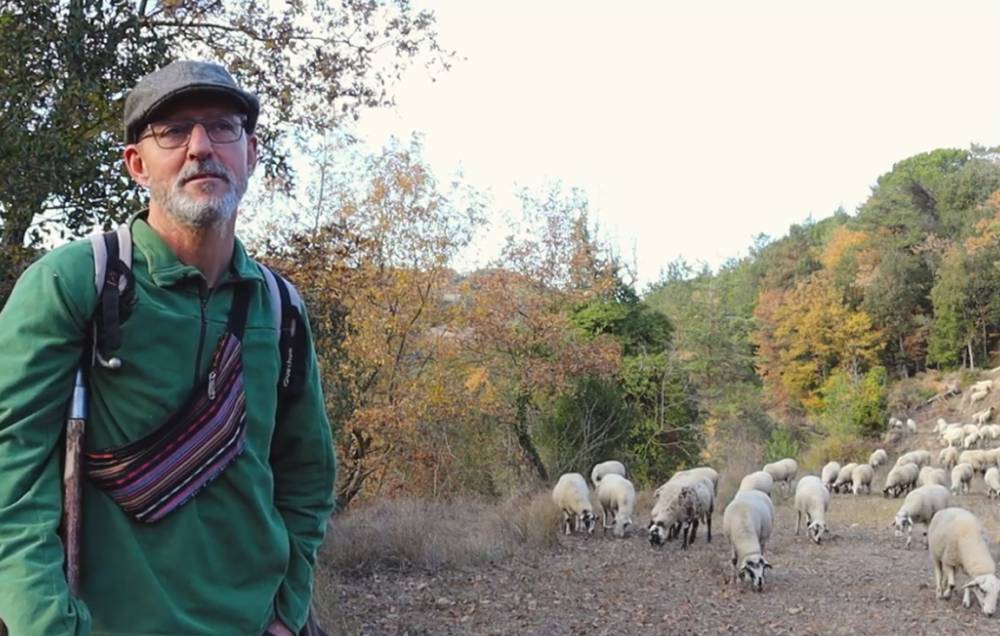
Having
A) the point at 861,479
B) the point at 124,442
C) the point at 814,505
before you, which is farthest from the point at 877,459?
the point at 124,442

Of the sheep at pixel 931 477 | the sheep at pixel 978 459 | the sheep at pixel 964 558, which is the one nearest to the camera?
the sheep at pixel 964 558

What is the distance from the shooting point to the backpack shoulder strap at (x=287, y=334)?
2.17 m

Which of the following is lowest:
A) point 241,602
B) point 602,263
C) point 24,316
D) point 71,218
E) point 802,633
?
point 802,633

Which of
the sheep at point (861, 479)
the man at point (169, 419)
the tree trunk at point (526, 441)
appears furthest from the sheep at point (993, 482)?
the man at point (169, 419)

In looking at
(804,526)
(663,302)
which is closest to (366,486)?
(804,526)

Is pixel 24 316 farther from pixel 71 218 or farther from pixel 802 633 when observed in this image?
pixel 802 633

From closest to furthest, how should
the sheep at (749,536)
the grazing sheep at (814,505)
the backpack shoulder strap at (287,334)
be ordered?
the backpack shoulder strap at (287,334) → the sheep at (749,536) → the grazing sheep at (814,505)

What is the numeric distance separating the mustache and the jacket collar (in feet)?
0.42

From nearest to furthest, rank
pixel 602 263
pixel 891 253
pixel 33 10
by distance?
pixel 33 10 < pixel 602 263 < pixel 891 253

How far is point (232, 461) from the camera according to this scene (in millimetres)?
1961

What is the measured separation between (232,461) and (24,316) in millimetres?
479

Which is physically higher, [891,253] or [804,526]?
[891,253]

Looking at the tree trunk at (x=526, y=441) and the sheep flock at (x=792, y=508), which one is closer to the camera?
the sheep flock at (x=792, y=508)

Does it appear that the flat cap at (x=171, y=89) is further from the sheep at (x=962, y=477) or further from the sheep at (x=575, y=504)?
the sheep at (x=962, y=477)
